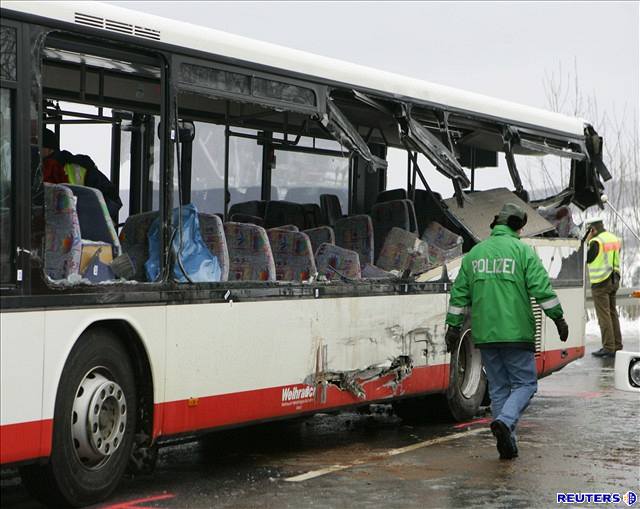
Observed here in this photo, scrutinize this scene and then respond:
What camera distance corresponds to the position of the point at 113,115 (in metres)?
9.92

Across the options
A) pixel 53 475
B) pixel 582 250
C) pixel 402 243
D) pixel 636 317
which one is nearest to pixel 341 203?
pixel 402 243

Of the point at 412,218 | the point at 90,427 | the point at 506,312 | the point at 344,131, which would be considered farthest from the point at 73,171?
the point at 412,218

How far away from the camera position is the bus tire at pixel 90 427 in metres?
7.56

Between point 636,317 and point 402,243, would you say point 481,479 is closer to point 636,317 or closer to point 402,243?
point 402,243

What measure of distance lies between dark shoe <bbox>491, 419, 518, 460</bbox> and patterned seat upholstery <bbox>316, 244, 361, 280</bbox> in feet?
5.62

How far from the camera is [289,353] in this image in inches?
375

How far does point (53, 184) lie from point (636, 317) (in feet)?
70.3

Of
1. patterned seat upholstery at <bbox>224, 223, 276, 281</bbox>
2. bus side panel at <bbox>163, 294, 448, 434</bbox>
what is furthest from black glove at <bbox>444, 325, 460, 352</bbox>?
A: patterned seat upholstery at <bbox>224, 223, 276, 281</bbox>

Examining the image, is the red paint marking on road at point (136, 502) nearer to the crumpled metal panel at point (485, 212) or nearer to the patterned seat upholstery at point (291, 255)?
the patterned seat upholstery at point (291, 255)

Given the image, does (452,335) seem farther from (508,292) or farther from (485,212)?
(485,212)

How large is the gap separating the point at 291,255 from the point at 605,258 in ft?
36.6

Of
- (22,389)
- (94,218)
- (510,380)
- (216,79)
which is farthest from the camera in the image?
(510,380)

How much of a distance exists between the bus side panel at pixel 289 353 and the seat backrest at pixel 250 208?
119 centimetres

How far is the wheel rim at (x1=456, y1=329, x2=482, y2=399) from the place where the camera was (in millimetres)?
12441
